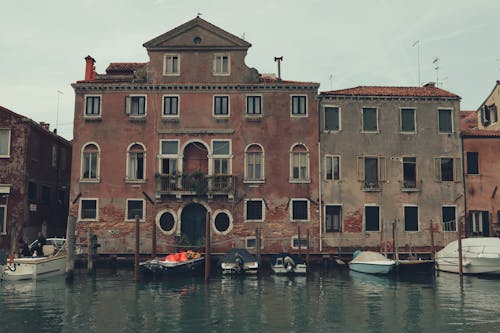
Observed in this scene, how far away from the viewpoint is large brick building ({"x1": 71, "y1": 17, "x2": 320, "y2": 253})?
29.4 metres

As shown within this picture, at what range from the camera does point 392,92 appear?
102 ft

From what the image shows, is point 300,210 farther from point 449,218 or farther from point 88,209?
point 88,209

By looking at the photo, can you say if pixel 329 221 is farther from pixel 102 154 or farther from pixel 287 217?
pixel 102 154

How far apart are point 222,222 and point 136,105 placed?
913 centimetres

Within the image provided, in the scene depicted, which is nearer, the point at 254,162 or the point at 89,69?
the point at 254,162

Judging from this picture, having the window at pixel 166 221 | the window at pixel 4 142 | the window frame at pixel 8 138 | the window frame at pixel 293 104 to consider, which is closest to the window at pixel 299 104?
the window frame at pixel 293 104

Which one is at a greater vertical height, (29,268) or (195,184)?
(195,184)

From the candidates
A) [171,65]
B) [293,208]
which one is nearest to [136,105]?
[171,65]

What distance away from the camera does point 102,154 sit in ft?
98.8

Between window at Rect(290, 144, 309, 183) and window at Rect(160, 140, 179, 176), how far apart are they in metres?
7.25

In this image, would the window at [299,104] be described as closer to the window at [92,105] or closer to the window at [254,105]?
the window at [254,105]

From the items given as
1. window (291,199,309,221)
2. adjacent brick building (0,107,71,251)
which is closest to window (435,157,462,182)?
window (291,199,309,221)

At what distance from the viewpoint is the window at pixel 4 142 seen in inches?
1152

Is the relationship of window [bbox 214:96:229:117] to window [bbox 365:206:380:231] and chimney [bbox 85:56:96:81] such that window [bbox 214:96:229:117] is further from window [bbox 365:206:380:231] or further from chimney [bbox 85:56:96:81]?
window [bbox 365:206:380:231]
